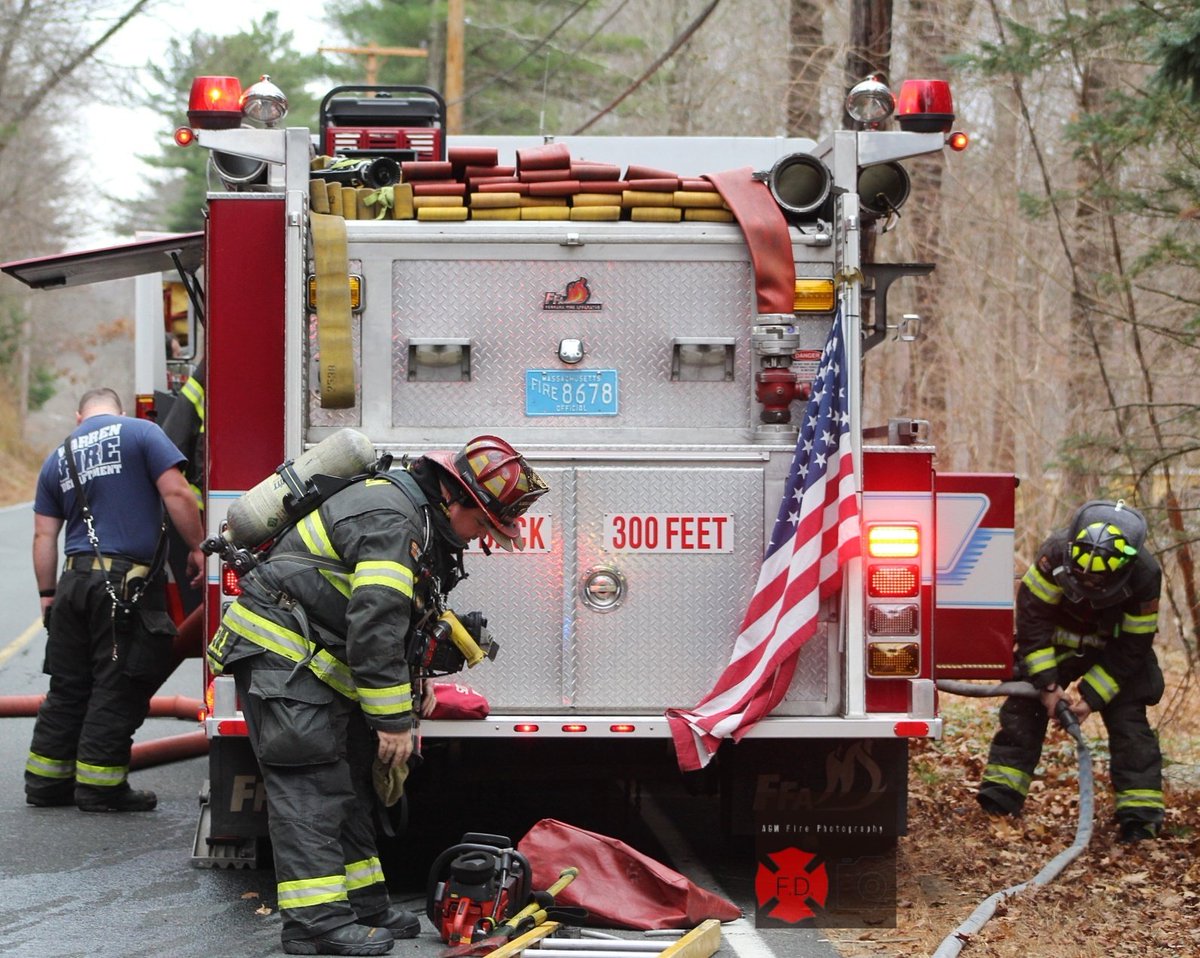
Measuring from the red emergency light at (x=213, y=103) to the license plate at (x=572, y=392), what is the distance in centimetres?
148

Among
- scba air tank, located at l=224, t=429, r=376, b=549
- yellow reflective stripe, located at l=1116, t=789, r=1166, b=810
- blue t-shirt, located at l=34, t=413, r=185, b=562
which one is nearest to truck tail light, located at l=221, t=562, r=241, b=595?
scba air tank, located at l=224, t=429, r=376, b=549

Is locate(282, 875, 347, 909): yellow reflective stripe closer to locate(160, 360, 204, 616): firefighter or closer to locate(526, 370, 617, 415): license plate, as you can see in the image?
locate(526, 370, 617, 415): license plate

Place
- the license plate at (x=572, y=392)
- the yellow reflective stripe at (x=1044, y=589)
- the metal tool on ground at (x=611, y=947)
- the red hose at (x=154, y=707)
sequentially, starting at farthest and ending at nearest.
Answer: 1. the red hose at (x=154, y=707)
2. the yellow reflective stripe at (x=1044, y=589)
3. the license plate at (x=572, y=392)
4. the metal tool on ground at (x=611, y=947)

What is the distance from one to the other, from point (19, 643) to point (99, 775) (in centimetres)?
683

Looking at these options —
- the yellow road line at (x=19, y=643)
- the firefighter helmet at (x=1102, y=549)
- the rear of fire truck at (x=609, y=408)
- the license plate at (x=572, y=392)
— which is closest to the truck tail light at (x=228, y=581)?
the rear of fire truck at (x=609, y=408)

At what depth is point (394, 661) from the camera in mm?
5191

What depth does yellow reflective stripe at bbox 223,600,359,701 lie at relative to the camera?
17.5 ft

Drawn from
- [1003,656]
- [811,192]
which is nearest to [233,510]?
[811,192]

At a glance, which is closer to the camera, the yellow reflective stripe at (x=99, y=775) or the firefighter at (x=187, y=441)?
the yellow reflective stripe at (x=99, y=775)

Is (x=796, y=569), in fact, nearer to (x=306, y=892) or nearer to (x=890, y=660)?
(x=890, y=660)

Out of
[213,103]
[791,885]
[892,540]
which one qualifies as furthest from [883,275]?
[213,103]

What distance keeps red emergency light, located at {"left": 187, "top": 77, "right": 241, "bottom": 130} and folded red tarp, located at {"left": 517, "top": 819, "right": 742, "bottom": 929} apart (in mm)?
2844

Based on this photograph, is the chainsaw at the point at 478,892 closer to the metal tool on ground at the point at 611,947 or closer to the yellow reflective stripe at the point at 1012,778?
the metal tool on ground at the point at 611,947

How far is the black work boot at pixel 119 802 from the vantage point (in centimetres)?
782
